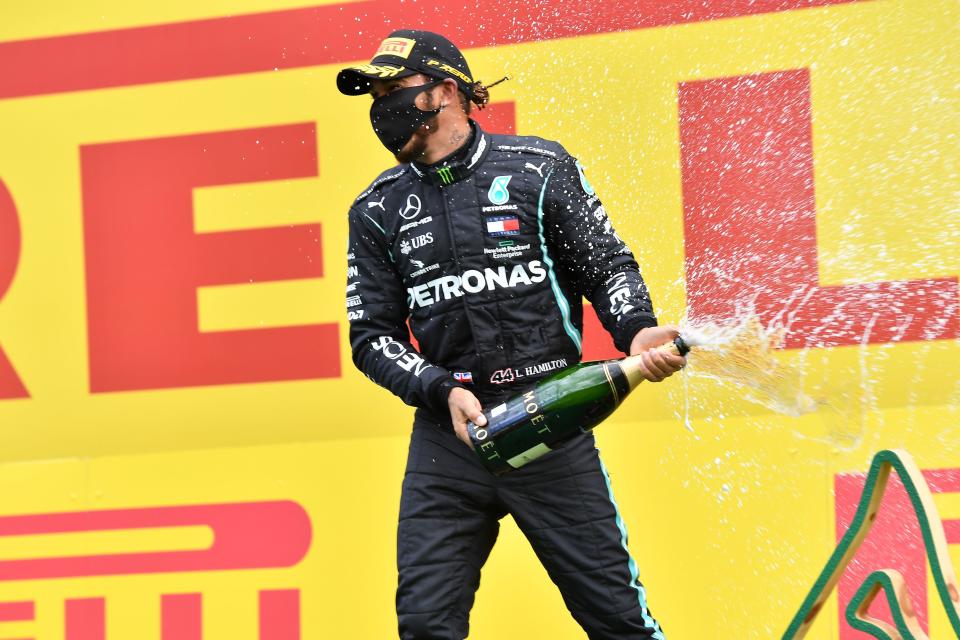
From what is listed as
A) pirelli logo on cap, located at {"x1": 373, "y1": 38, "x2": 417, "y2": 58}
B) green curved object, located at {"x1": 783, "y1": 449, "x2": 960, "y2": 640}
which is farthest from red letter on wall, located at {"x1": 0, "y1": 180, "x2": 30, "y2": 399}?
green curved object, located at {"x1": 783, "y1": 449, "x2": 960, "y2": 640}

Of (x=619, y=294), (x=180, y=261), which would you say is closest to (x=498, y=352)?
(x=619, y=294)

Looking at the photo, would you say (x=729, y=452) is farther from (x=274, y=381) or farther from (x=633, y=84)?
(x=274, y=381)

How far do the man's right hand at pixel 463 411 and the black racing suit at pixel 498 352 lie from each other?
41mm

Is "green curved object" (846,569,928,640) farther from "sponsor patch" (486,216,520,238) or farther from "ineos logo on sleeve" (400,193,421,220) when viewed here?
"ineos logo on sleeve" (400,193,421,220)

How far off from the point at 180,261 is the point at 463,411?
1510 millimetres

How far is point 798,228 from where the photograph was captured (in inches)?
129

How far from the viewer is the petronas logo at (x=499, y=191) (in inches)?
104

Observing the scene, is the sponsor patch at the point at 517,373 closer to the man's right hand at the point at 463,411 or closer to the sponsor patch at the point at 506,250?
the man's right hand at the point at 463,411

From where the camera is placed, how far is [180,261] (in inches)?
143

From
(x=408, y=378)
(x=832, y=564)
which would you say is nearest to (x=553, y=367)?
(x=408, y=378)

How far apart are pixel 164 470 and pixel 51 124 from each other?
1.15m

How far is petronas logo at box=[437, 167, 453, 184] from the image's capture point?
8.68 ft

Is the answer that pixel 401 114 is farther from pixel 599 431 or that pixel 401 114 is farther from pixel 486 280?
pixel 599 431

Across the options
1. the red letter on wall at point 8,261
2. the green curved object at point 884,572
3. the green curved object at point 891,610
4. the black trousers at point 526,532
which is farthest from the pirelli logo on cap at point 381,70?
the red letter on wall at point 8,261
